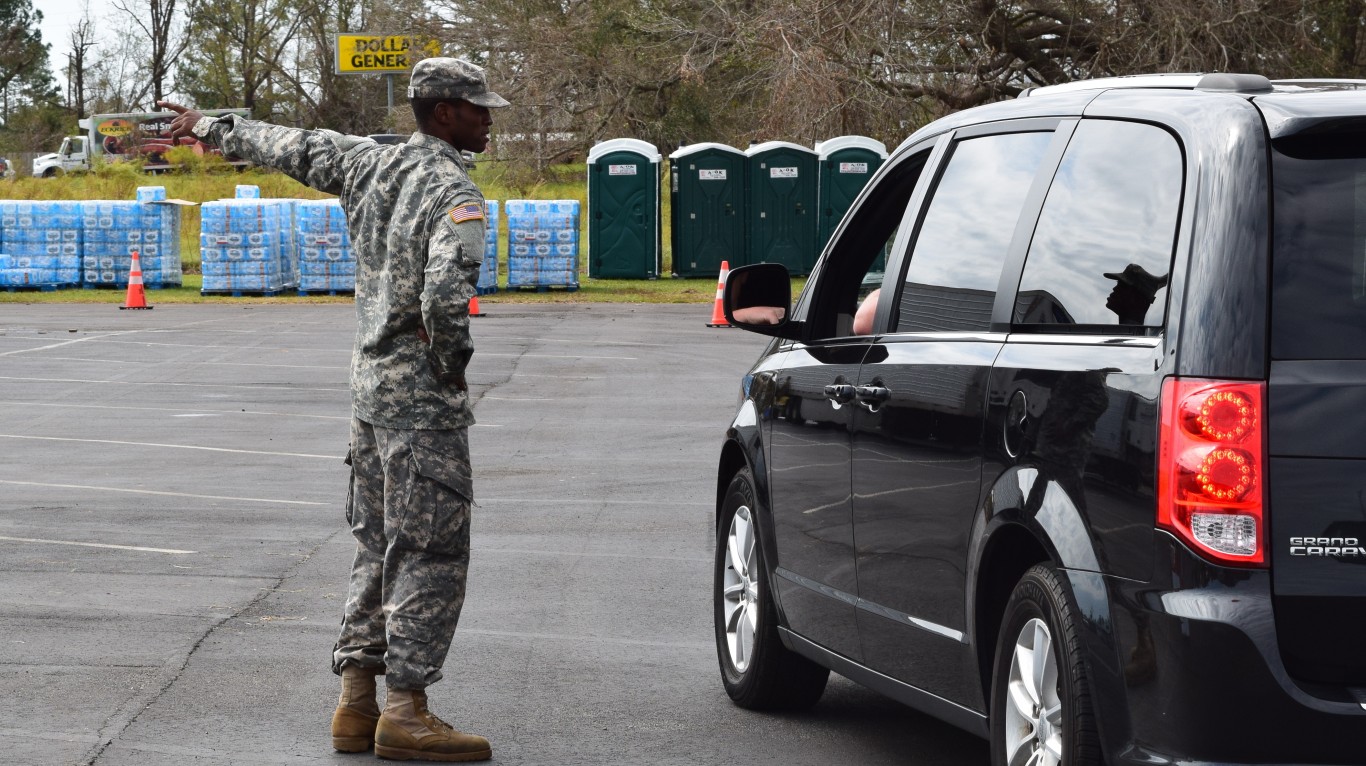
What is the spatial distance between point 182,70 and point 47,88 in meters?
16.4

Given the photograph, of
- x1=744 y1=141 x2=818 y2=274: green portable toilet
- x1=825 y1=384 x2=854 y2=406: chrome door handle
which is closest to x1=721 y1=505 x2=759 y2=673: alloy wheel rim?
x1=825 y1=384 x2=854 y2=406: chrome door handle

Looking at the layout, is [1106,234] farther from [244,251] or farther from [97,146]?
[97,146]

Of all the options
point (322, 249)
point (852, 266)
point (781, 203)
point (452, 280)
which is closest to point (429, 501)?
point (452, 280)

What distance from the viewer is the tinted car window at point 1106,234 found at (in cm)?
372

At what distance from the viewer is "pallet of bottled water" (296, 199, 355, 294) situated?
2953 cm

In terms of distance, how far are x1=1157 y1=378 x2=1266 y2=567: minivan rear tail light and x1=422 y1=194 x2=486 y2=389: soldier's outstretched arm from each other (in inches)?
87.8

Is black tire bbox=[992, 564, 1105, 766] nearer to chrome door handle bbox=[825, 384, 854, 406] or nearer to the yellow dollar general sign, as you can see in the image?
chrome door handle bbox=[825, 384, 854, 406]

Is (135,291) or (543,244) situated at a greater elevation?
(543,244)

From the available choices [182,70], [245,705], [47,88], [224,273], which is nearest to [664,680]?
[245,705]

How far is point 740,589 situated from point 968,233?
1.95 meters

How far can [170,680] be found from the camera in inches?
245

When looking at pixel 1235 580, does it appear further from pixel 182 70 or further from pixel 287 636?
pixel 182 70

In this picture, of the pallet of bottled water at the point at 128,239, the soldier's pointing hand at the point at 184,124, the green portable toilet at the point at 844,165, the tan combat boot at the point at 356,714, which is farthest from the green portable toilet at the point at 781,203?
the tan combat boot at the point at 356,714

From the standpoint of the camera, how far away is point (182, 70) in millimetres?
79375
